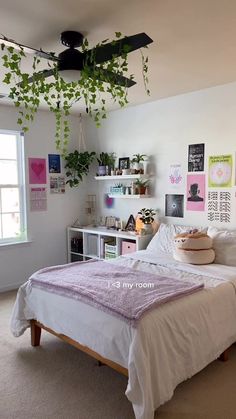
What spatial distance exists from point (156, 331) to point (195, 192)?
212cm

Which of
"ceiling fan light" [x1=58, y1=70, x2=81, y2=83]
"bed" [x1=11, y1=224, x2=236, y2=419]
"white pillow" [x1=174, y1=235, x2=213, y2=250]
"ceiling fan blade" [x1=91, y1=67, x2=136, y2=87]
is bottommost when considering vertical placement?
"bed" [x1=11, y1=224, x2=236, y2=419]

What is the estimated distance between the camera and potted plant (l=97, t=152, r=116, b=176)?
4.55 meters

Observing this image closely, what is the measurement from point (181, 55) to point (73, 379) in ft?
8.57

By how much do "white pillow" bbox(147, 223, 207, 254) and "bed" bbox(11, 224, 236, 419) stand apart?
0.57 m

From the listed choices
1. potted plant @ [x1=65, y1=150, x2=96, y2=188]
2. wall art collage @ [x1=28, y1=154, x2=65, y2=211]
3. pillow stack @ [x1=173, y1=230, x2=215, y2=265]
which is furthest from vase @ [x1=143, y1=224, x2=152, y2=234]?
wall art collage @ [x1=28, y1=154, x2=65, y2=211]

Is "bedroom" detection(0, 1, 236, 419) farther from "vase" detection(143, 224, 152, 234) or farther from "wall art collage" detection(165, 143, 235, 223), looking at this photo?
"vase" detection(143, 224, 152, 234)

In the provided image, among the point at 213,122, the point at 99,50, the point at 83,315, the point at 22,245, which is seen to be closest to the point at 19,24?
the point at 99,50

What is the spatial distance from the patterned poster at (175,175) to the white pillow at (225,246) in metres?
0.87

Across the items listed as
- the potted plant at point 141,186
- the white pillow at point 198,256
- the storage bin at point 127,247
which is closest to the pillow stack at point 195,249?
the white pillow at point 198,256

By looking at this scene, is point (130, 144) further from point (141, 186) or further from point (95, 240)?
point (95, 240)

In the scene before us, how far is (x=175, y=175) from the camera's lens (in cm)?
387

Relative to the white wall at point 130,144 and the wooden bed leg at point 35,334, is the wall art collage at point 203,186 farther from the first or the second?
the wooden bed leg at point 35,334

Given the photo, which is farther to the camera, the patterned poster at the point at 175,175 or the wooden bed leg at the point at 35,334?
the patterned poster at the point at 175,175

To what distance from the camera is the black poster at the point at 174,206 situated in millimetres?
3840
